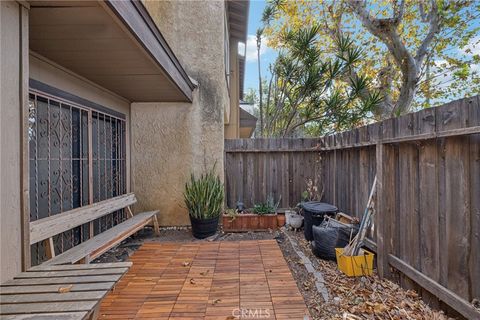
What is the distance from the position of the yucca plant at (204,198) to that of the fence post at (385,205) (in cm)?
272

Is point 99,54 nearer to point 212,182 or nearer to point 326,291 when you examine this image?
point 212,182

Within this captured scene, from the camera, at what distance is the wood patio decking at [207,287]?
2381 mm

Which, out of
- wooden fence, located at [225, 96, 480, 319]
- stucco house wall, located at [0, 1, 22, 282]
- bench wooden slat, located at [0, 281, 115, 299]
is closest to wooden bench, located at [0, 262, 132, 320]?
bench wooden slat, located at [0, 281, 115, 299]

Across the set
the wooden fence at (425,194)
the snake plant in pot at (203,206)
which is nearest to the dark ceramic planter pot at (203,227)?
the snake plant in pot at (203,206)

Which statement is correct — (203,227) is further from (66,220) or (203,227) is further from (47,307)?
(47,307)

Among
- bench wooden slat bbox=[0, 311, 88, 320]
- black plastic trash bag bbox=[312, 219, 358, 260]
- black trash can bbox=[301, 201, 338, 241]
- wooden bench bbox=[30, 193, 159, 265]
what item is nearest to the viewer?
bench wooden slat bbox=[0, 311, 88, 320]

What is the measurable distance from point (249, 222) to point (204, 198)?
108cm

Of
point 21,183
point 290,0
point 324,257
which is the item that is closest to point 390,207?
point 324,257

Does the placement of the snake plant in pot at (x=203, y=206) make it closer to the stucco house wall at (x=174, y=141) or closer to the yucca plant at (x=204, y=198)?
the yucca plant at (x=204, y=198)

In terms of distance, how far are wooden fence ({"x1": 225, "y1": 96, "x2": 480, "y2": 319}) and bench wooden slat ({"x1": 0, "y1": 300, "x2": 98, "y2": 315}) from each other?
2.67 metres

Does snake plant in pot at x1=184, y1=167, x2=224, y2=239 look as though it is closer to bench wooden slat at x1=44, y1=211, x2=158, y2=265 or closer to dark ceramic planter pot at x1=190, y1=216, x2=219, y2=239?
dark ceramic planter pot at x1=190, y1=216, x2=219, y2=239

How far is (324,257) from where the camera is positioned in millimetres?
3500

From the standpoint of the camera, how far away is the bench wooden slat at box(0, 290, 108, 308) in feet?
5.09

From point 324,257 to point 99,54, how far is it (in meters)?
3.84
